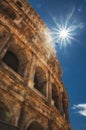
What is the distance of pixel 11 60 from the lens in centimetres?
909

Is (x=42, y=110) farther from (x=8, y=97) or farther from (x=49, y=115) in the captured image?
(x=8, y=97)

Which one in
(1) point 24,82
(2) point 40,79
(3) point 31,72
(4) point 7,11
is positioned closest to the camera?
(1) point 24,82

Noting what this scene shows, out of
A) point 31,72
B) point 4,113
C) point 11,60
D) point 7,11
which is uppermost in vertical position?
point 7,11

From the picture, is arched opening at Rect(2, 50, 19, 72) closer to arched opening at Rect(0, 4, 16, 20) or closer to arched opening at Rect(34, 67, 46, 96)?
arched opening at Rect(34, 67, 46, 96)

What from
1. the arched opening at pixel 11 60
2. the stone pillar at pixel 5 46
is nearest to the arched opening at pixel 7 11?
the arched opening at pixel 11 60

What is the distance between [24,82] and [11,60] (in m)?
2.21

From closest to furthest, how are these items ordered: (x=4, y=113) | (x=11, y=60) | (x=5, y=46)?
(x=4, y=113), (x=5, y=46), (x=11, y=60)

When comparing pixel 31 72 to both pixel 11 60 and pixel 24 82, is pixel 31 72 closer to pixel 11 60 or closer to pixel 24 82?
pixel 24 82

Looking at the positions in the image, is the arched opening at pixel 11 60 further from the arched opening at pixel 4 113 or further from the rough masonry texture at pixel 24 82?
the arched opening at pixel 4 113

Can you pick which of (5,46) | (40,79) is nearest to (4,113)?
(5,46)

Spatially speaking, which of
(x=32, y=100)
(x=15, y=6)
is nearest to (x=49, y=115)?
(x=32, y=100)

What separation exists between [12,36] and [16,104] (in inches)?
167

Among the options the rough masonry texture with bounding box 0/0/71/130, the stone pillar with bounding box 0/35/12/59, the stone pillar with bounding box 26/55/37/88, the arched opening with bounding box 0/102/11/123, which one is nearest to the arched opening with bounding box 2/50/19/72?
the rough masonry texture with bounding box 0/0/71/130

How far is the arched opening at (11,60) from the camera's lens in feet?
28.9
